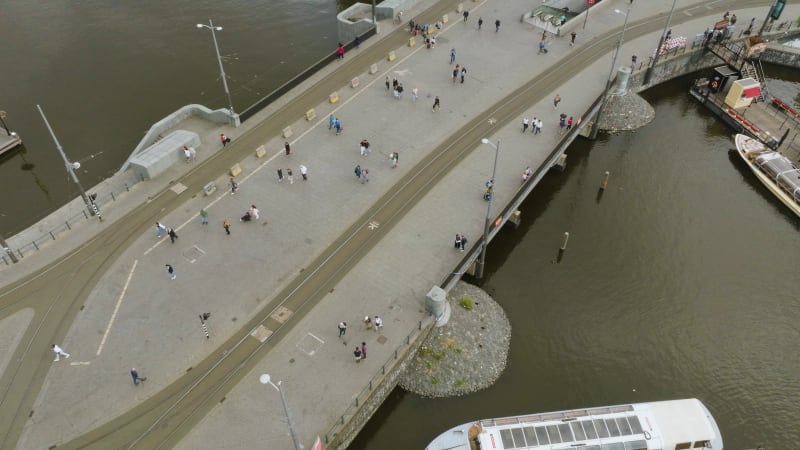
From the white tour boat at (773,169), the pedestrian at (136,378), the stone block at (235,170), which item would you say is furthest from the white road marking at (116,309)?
the white tour boat at (773,169)

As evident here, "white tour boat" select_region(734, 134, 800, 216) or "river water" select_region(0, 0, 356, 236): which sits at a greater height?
"river water" select_region(0, 0, 356, 236)

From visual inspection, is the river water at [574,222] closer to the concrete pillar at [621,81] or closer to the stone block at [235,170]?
the concrete pillar at [621,81]

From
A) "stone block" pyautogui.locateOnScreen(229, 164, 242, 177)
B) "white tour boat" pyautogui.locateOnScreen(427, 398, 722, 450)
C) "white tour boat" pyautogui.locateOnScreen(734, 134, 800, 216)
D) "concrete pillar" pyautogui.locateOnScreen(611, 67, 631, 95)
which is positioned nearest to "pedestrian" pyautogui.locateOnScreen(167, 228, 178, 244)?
"stone block" pyautogui.locateOnScreen(229, 164, 242, 177)

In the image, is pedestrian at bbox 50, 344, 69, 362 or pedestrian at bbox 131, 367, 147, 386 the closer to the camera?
pedestrian at bbox 131, 367, 147, 386

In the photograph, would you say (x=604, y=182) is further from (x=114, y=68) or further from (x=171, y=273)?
(x=114, y=68)

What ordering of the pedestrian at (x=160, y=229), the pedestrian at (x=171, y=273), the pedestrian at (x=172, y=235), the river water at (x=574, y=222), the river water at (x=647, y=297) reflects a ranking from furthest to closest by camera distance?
the pedestrian at (x=160, y=229), the pedestrian at (x=172, y=235), the pedestrian at (x=171, y=273), the river water at (x=574, y=222), the river water at (x=647, y=297)

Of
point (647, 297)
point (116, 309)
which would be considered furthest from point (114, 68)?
point (647, 297)

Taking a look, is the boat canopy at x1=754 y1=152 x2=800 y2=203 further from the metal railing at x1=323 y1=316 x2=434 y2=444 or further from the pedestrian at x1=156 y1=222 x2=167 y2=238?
the pedestrian at x1=156 y1=222 x2=167 y2=238
